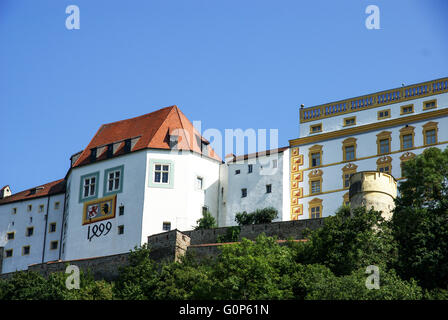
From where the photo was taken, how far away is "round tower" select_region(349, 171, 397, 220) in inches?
2315

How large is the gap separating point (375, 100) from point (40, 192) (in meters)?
28.0

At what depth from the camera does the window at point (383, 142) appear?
6975 cm

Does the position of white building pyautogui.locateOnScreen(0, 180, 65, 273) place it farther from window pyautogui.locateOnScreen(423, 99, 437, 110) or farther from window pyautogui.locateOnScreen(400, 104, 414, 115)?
window pyautogui.locateOnScreen(423, 99, 437, 110)

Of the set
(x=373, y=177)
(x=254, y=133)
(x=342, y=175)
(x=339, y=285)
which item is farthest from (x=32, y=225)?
(x=339, y=285)

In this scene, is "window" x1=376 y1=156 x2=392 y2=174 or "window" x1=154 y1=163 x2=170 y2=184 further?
"window" x1=154 y1=163 x2=170 y2=184

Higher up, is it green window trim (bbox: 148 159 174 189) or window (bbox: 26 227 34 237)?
green window trim (bbox: 148 159 174 189)

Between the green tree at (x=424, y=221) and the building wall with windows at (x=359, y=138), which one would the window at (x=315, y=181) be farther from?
the green tree at (x=424, y=221)

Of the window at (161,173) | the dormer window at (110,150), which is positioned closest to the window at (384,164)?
the window at (161,173)

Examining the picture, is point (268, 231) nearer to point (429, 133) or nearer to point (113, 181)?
point (429, 133)

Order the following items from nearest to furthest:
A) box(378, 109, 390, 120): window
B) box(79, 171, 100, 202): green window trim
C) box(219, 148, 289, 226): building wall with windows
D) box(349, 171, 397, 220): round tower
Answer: box(349, 171, 397, 220): round tower
box(378, 109, 390, 120): window
box(219, 148, 289, 226): building wall with windows
box(79, 171, 100, 202): green window trim

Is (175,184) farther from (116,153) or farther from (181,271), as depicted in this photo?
(181,271)

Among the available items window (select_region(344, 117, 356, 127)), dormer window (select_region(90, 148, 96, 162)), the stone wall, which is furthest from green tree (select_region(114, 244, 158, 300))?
window (select_region(344, 117, 356, 127))

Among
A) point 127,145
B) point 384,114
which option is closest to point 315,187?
point 384,114
